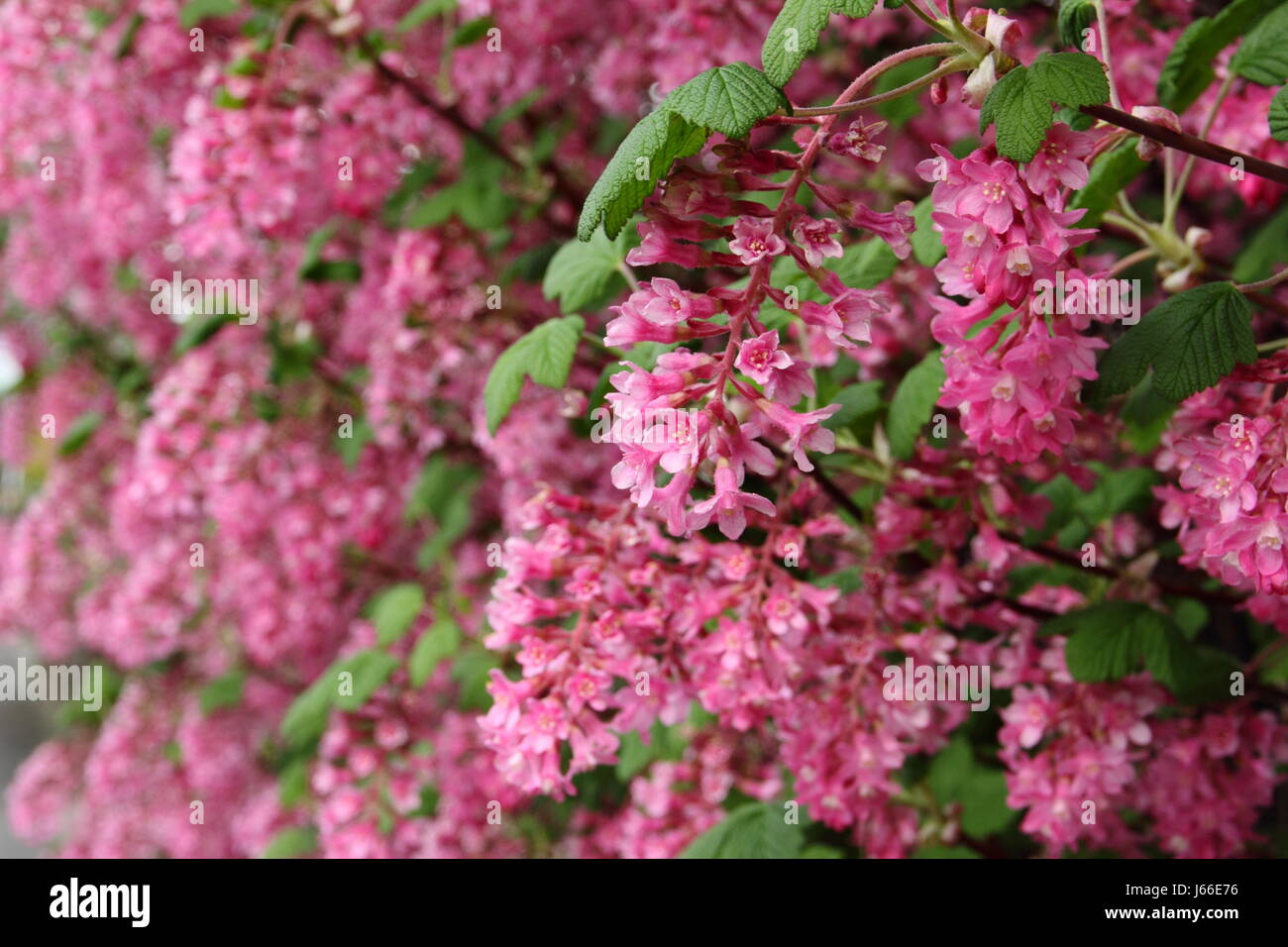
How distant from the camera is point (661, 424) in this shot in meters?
0.91

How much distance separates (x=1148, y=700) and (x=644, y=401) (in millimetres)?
859

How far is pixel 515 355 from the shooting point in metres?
1.32

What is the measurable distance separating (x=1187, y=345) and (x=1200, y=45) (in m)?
0.43

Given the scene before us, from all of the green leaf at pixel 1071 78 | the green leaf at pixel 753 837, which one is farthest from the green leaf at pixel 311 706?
the green leaf at pixel 1071 78

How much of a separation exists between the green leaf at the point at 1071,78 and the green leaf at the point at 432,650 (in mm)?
1528

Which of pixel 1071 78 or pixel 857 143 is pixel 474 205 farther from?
pixel 1071 78

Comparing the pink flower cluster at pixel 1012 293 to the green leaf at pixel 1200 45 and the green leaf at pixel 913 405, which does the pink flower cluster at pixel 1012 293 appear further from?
the green leaf at pixel 1200 45

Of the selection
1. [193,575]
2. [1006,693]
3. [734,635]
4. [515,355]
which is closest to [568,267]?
[515,355]

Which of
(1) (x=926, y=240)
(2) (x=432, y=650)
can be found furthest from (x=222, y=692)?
(1) (x=926, y=240)

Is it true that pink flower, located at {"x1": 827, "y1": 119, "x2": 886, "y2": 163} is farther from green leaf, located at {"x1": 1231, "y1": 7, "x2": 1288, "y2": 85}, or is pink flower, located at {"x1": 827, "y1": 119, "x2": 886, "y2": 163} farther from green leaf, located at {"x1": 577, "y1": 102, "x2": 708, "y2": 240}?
green leaf, located at {"x1": 1231, "y1": 7, "x2": 1288, "y2": 85}

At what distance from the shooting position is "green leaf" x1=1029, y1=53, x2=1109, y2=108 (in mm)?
856

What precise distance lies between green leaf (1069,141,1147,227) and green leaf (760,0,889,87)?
1.35 feet

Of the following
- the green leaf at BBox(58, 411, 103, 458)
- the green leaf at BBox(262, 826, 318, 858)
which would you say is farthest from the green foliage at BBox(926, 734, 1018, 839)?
the green leaf at BBox(58, 411, 103, 458)

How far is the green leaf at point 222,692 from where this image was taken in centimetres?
301
